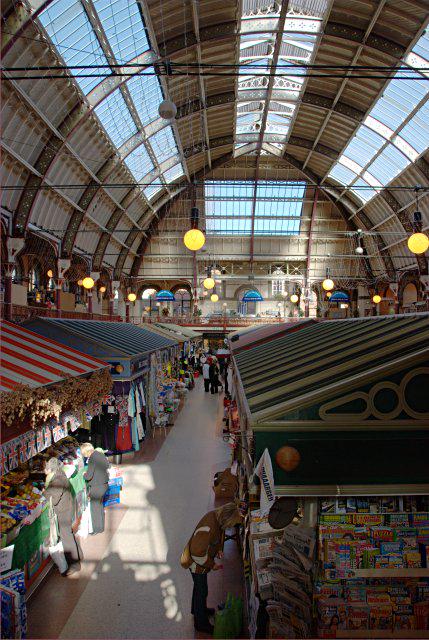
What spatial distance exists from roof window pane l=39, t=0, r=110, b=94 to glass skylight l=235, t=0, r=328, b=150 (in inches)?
175

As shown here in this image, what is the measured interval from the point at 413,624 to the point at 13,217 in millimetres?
15226

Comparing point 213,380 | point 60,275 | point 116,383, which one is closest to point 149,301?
point 60,275

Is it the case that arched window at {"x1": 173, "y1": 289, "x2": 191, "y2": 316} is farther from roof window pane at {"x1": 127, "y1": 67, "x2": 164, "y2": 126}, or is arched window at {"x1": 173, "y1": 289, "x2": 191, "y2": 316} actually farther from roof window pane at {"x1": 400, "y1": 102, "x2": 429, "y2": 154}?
roof window pane at {"x1": 400, "y1": 102, "x2": 429, "y2": 154}

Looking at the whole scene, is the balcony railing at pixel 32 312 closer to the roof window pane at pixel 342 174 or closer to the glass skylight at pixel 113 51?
the glass skylight at pixel 113 51

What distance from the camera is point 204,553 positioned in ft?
14.0

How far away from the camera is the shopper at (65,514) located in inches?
209

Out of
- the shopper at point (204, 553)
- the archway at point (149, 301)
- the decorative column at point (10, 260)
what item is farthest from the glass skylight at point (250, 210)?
the shopper at point (204, 553)

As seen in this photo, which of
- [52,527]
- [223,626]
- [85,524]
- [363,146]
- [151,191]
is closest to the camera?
[223,626]

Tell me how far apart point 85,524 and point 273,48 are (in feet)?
55.0

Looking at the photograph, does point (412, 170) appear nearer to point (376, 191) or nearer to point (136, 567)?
point (376, 191)

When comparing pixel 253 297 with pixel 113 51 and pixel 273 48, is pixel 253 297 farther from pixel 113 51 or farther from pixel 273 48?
pixel 113 51

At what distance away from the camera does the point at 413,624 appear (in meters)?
3.11

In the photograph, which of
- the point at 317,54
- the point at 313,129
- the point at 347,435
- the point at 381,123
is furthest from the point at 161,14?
the point at 347,435

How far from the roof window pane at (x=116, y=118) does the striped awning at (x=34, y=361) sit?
37.5ft
